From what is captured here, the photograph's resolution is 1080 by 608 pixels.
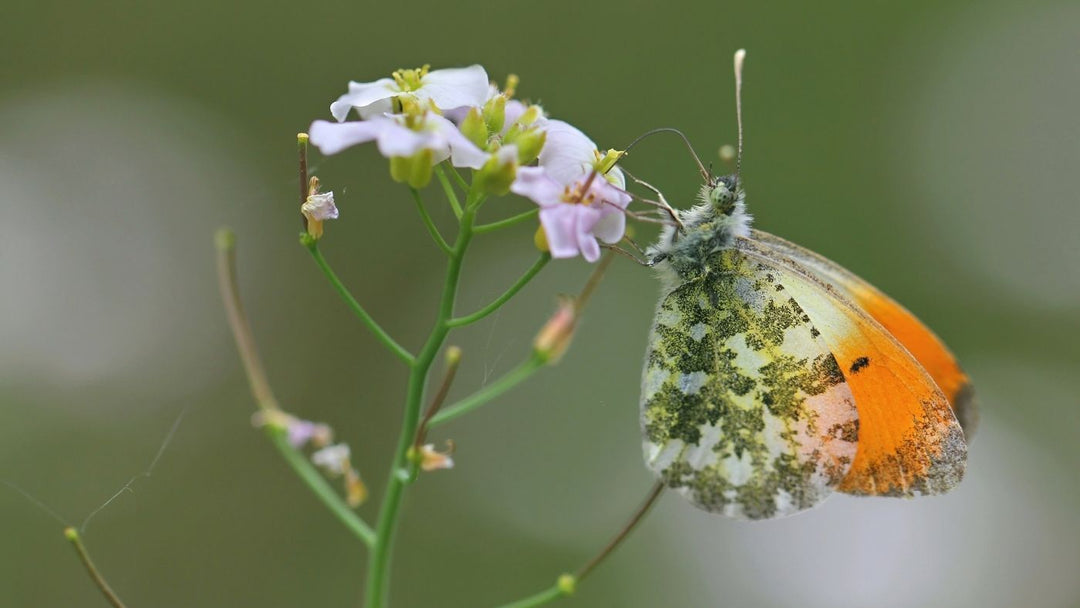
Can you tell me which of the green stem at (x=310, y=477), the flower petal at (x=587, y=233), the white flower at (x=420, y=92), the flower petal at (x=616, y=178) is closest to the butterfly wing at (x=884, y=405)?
the flower petal at (x=616, y=178)

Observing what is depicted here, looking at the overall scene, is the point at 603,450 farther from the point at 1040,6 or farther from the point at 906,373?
the point at 1040,6

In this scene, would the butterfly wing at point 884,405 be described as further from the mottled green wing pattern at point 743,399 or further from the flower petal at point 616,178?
the flower petal at point 616,178

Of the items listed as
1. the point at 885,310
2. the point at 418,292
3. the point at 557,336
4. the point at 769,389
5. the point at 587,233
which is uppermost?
the point at 418,292

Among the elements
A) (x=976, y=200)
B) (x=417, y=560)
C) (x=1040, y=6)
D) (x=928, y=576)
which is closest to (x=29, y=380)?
(x=417, y=560)

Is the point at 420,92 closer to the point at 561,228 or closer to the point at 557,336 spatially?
the point at 561,228

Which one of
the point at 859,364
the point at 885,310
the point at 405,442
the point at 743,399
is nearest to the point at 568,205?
the point at 405,442
